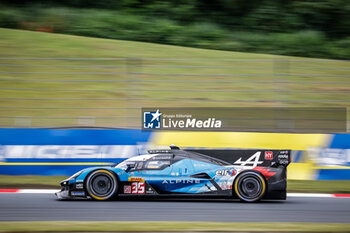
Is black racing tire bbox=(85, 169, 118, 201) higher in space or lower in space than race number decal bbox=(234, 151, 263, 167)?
lower

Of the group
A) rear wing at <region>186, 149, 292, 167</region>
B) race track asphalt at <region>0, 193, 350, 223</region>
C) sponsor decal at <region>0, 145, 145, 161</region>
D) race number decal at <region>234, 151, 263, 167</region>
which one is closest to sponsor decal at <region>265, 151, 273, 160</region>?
rear wing at <region>186, 149, 292, 167</region>

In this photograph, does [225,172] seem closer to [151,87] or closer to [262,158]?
[262,158]

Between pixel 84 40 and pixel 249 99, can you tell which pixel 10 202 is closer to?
pixel 249 99

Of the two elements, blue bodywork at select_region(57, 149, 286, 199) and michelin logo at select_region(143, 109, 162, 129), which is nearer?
blue bodywork at select_region(57, 149, 286, 199)

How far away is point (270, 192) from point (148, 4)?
14797 mm

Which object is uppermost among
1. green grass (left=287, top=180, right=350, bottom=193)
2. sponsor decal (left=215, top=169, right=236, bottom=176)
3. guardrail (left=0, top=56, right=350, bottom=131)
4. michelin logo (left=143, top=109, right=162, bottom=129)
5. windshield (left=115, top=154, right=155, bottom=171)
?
guardrail (left=0, top=56, right=350, bottom=131)

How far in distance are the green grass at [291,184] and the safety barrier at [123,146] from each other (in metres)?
A: 0.12

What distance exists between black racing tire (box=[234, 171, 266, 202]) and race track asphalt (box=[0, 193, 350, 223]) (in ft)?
0.46

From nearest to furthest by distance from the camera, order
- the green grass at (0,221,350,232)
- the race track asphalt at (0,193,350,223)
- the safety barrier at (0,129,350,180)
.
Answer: the green grass at (0,221,350,232) < the race track asphalt at (0,193,350,223) < the safety barrier at (0,129,350,180)

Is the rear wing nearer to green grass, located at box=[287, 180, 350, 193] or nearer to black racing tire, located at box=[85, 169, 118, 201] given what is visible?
green grass, located at box=[287, 180, 350, 193]

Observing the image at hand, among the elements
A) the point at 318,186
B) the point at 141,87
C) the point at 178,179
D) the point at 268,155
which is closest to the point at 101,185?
the point at 178,179

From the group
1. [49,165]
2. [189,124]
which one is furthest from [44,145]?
[189,124]

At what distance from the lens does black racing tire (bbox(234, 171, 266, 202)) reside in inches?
316

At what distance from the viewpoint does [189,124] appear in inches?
438
